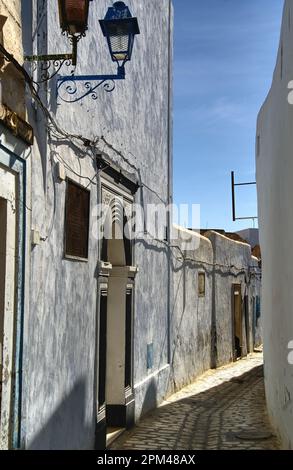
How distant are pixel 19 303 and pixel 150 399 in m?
4.91

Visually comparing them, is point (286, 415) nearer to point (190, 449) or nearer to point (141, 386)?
point (190, 449)

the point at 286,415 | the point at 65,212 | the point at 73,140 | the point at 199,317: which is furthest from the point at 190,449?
the point at 199,317

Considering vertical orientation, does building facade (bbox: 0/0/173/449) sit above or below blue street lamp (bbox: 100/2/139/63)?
below

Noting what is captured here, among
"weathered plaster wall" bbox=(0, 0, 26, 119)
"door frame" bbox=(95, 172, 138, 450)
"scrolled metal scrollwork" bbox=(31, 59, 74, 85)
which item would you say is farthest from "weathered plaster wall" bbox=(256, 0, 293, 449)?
"weathered plaster wall" bbox=(0, 0, 26, 119)

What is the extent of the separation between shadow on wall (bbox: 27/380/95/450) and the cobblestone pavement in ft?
3.23

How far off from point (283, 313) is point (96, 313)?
208 centimetres

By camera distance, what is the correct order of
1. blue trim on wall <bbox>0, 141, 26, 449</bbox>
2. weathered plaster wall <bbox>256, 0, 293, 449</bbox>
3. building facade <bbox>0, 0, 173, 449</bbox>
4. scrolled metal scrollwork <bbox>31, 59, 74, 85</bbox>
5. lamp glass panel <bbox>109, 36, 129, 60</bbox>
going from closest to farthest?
blue trim on wall <bbox>0, 141, 26, 449</bbox>, building facade <bbox>0, 0, 173, 449</bbox>, scrolled metal scrollwork <bbox>31, 59, 74, 85</bbox>, lamp glass panel <bbox>109, 36, 129, 60</bbox>, weathered plaster wall <bbox>256, 0, 293, 449</bbox>

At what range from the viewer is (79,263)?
5305 mm

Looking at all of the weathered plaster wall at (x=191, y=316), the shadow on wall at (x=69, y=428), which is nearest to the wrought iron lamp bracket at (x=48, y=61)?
the shadow on wall at (x=69, y=428)

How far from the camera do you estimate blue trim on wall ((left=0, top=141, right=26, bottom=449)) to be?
3773mm

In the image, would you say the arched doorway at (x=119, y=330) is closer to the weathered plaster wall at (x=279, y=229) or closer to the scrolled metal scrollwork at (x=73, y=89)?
the scrolled metal scrollwork at (x=73, y=89)

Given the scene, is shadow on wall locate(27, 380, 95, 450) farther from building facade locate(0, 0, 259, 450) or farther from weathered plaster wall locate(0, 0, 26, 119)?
weathered plaster wall locate(0, 0, 26, 119)

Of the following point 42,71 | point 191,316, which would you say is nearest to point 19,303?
point 42,71

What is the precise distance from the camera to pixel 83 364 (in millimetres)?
5383
